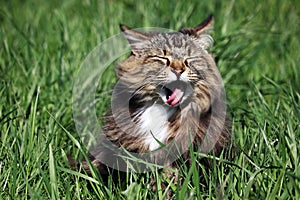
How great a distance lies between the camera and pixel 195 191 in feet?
7.79

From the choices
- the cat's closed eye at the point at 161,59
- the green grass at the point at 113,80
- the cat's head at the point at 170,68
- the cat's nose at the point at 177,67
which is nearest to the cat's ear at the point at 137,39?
the cat's head at the point at 170,68

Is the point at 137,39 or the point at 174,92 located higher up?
the point at 137,39

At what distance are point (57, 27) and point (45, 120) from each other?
4.36 ft

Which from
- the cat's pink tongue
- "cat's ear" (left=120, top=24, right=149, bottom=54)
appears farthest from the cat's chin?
"cat's ear" (left=120, top=24, right=149, bottom=54)

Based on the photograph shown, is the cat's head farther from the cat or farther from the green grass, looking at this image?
the green grass

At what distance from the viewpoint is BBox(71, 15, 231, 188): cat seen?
2586 mm

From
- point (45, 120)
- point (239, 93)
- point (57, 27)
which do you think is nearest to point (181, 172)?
point (45, 120)

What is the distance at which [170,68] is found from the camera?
2.54 meters

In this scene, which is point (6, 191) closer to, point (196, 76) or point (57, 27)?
point (196, 76)

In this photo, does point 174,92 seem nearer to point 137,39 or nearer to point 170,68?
point 170,68

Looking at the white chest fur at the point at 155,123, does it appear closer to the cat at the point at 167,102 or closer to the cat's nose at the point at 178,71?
the cat at the point at 167,102

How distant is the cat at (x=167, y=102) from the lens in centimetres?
259

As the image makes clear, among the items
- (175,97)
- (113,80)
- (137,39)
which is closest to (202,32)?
(137,39)

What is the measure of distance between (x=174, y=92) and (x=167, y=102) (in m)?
0.05
